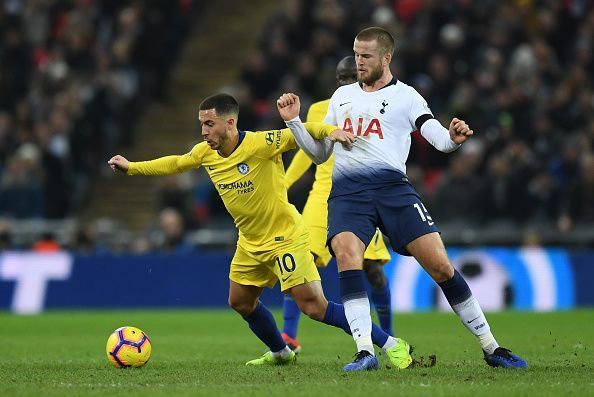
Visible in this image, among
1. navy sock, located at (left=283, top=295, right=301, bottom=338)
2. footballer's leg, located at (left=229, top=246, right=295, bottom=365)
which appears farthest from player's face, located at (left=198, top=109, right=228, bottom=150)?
navy sock, located at (left=283, top=295, right=301, bottom=338)

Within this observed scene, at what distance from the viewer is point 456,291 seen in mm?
9344

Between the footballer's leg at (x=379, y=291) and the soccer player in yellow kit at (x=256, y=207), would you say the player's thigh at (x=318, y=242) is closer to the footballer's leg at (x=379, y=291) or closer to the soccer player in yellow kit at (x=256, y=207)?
the footballer's leg at (x=379, y=291)

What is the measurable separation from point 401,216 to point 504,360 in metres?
1.32

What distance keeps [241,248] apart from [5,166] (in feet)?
42.4

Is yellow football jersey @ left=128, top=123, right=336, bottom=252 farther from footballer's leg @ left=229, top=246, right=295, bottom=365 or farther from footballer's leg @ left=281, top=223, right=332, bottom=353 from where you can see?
footballer's leg @ left=281, top=223, right=332, bottom=353

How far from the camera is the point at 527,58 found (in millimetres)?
20078

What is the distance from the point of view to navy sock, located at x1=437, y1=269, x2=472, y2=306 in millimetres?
9320

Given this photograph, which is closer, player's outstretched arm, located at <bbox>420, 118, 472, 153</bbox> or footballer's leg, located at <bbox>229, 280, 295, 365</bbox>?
player's outstretched arm, located at <bbox>420, 118, 472, 153</bbox>

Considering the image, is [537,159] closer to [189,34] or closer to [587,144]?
[587,144]

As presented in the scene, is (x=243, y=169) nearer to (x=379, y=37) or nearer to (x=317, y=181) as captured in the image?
(x=379, y=37)

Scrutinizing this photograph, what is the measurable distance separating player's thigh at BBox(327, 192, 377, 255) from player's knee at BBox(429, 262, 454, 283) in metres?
0.55

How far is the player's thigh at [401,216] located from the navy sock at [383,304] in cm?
236

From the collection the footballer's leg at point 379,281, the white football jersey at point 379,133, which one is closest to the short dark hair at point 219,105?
the white football jersey at point 379,133

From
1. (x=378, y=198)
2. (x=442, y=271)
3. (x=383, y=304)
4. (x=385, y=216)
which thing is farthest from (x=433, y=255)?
(x=383, y=304)
